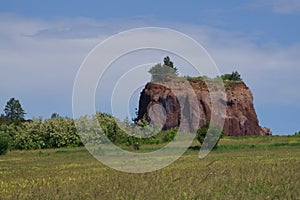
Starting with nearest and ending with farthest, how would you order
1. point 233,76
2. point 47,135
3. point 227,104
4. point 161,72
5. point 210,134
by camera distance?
point 210,134 < point 161,72 < point 47,135 < point 227,104 < point 233,76

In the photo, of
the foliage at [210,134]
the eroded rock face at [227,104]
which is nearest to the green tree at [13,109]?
the eroded rock face at [227,104]

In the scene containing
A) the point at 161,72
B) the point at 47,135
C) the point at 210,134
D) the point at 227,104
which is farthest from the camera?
the point at 227,104

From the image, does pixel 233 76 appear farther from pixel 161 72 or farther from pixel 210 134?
pixel 210 134

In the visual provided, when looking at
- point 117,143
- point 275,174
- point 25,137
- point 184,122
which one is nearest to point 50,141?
point 25,137

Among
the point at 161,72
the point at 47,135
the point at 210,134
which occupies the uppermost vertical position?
the point at 161,72

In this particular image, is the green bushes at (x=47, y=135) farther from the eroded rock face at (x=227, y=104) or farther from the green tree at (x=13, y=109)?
the green tree at (x=13, y=109)

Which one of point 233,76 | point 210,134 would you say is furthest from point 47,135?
point 233,76

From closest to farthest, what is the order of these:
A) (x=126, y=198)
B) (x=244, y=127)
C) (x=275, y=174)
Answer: (x=126, y=198)
(x=275, y=174)
(x=244, y=127)

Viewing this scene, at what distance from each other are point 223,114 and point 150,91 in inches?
605

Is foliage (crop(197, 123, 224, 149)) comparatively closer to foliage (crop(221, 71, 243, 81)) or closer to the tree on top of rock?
the tree on top of rock

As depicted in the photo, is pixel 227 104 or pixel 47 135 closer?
pixel 47 135

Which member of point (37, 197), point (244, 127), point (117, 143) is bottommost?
point (37, 197)

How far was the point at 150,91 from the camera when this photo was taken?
351 ft

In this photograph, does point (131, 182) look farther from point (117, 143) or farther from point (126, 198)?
point (117, 143)
